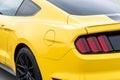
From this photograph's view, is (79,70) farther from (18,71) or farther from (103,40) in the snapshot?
(18,71)

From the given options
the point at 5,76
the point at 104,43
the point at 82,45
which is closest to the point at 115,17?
the point at 104,43

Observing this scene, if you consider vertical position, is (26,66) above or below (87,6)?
below

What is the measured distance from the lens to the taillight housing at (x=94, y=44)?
3846 mm

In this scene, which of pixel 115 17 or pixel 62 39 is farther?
pixel 115 17

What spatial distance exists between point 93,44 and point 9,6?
2325 millimetres

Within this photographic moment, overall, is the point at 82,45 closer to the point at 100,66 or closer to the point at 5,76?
the point at 100,66

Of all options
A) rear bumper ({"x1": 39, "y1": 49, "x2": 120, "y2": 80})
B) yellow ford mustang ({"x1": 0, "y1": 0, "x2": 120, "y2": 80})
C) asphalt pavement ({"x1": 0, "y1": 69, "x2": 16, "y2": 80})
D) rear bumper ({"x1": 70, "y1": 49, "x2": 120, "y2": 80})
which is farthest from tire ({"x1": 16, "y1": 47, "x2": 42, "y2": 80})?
asphalt pavement ({"x1": 0, "y1": 69, "x2": 16, "y2": 80})

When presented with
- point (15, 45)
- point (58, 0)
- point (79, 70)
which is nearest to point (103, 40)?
point (79, 70)

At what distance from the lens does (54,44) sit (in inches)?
162

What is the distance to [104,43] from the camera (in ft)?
12.6

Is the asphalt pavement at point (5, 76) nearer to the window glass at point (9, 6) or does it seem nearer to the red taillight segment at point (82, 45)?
the window glass at point (9, 6)

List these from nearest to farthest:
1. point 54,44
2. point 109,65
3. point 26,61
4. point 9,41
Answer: point 109,65 < point 54,44 < point 26,61 < point 9,41

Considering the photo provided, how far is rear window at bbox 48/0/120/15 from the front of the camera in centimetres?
455

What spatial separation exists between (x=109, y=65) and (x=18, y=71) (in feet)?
5.68
